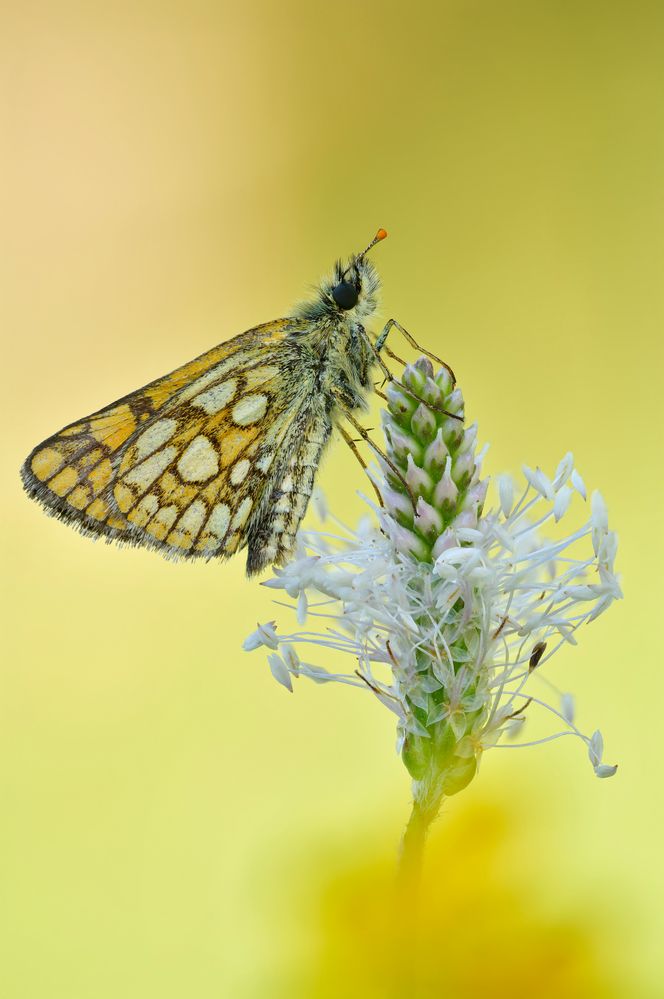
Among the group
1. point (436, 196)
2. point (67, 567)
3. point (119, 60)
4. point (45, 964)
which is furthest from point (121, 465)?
point (119, 60)

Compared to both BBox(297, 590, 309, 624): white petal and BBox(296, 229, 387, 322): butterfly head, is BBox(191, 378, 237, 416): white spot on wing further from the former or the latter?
BBox(297, 590, 309, 624): white petal

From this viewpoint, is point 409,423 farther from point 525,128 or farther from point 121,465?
point 525,128

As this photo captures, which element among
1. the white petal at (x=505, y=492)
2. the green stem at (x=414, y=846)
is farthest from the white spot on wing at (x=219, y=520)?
the green stem at (x=414, y=846)

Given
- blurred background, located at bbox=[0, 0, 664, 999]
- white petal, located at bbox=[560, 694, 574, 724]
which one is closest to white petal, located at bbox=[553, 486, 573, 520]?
white petal, located at bbox=[560, 694, 574, 724]

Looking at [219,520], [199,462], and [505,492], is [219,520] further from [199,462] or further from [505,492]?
[505,492]

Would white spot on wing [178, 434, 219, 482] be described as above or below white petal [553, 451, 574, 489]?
above

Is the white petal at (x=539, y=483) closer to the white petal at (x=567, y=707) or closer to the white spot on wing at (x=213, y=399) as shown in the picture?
the white petal at (x=567, y=707)

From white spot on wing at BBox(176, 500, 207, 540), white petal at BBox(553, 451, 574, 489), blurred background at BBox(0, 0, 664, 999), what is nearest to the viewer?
white petal at BBox(553, 451, 574, 489)
